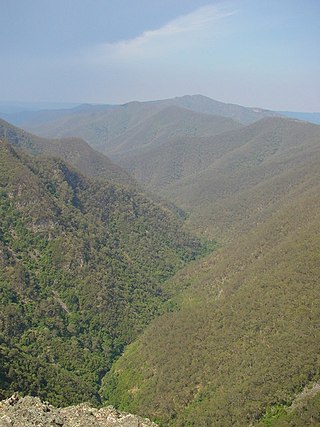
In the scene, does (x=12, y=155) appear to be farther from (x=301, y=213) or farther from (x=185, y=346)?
(x=301, y=213)

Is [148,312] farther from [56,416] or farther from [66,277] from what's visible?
[56,416]

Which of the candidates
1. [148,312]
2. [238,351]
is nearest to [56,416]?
[238,351]

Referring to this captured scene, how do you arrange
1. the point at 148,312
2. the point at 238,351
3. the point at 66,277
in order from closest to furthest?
1. the point at 238,351
2. the point at 66,277
3. the point at 148,312

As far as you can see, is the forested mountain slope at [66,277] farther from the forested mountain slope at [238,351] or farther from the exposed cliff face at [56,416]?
the exposed cliff face at [56,416]

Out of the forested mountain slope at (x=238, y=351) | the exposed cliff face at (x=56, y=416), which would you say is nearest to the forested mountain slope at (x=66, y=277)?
the forested mountain slope at (x=238, y=351)

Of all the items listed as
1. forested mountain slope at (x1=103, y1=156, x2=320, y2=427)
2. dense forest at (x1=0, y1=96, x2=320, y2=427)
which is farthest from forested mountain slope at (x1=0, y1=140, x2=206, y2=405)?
forested mountain slope at (x1=103, y1=156, x2=320, y2=427)

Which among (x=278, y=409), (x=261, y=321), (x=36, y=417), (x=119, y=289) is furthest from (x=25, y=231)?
(x=36, y=417)

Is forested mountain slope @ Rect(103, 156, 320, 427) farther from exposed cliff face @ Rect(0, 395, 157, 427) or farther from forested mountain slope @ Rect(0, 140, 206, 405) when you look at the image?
exposed cliff face @ Rect(0, 395, 157, 427)
